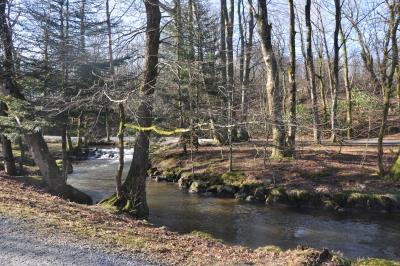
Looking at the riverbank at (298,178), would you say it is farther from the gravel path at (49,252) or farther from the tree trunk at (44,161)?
the gravel path at (49,252)

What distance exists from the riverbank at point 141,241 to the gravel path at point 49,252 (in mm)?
240

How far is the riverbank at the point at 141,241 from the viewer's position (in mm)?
7148

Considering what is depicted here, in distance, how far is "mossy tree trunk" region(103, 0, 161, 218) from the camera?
12672mm

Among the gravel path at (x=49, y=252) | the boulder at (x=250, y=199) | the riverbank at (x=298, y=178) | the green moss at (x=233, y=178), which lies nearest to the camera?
the gravel path at (x=49, y=252)

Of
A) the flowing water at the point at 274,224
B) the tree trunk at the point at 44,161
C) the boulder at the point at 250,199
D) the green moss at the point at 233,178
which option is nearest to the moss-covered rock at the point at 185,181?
the flowing water at the point at 274,224

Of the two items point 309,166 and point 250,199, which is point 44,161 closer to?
point 250,199

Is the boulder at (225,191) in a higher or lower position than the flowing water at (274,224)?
higher

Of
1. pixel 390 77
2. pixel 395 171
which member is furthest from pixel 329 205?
pixel 390 77

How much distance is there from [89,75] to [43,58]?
2261mm

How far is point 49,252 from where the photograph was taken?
660cm

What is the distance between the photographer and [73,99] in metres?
12.0

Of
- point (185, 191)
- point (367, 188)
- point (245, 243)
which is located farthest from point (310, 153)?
point (245, 243)

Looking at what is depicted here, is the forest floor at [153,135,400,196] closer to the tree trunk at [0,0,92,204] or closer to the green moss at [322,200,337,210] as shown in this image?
the green moss at [322,200,337,210]

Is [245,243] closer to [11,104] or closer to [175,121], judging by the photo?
[175,121]
